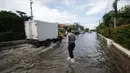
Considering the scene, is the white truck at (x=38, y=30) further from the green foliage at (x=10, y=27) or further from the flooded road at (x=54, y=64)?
the green foliage at (x=10, y=27)

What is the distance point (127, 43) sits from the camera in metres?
8.49

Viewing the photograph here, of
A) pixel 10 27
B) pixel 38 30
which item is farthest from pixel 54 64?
pixel 10 27

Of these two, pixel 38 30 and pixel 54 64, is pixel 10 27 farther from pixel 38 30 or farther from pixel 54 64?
pixel 54 64

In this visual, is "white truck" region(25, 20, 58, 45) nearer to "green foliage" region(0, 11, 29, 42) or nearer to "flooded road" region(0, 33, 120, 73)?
"flooded road" region(0, 33, 120, 73)

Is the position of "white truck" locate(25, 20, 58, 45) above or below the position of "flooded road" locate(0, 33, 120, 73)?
above

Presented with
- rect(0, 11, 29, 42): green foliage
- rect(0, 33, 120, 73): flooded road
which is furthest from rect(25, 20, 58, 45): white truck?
rect(0, 11, 29, 42): green foliage

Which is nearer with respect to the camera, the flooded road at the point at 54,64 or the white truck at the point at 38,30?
the flooded road at the point at 54,64

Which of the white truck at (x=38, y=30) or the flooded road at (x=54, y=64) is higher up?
the white truck at (x=38, y=30)

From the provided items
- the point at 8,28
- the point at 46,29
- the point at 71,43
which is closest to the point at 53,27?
the point at 46,29

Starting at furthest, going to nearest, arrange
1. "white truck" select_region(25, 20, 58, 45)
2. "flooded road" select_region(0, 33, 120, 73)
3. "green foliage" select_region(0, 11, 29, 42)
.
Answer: "green foliage" select_region(0, 11, 29, 42), "white truck" select_region(25, 20, 58, 45), "flooded road" select_region(0, 33, 120, 73)

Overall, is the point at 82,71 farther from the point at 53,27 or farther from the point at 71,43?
the point at 53,27

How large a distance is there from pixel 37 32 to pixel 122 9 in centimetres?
2295

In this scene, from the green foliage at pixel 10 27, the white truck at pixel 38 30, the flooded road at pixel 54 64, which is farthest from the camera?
the green foliage at pixel 10 27

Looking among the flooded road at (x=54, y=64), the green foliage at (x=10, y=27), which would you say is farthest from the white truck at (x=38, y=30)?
the green foliage at (x=10, y=27)
